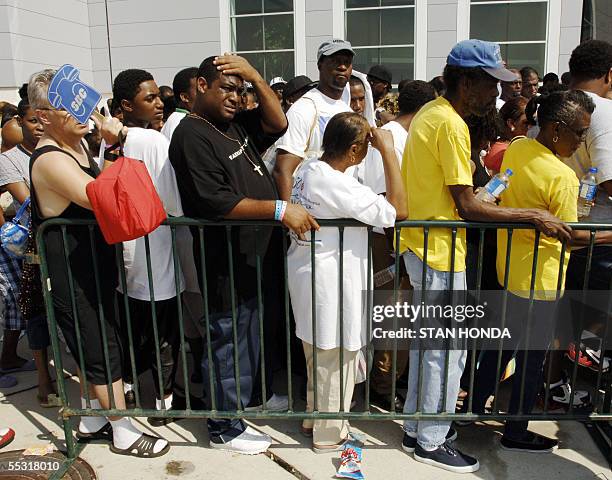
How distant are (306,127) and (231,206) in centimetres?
102

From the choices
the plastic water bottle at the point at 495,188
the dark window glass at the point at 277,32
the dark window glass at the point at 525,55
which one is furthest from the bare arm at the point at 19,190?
the dark window glass at the point at 525,55

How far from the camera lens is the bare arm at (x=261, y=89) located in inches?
115

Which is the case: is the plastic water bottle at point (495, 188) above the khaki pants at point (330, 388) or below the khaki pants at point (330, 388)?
above

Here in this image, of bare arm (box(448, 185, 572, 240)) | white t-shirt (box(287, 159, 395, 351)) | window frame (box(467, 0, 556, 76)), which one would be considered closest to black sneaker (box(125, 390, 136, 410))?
white t-shirt (box(287, 159, 395, 351))

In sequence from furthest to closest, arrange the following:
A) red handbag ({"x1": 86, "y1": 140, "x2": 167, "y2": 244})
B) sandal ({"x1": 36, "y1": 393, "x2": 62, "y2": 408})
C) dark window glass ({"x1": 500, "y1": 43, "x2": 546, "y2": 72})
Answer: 1. dark window glass ({"x1": 500, "y1": 43, "x2": 546, "y2": 72})
2. sandal ({"x1": 36, "y1": 393, "x2": 62, "y2": 408})
3. red handbag ({"x1": 86, "y1": 140, "x2": 167, "y2": 244})

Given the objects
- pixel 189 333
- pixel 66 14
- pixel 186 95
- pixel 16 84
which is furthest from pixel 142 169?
pixel 66 14

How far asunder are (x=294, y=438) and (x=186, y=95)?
9.19ft

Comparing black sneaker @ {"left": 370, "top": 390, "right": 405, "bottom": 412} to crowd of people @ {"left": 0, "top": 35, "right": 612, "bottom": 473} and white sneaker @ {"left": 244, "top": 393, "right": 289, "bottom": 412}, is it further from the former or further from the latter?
white sneaker @ {"left": 244, "top": 393, "right": 289, "bottom": 412}

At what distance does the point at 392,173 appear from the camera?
9.34 ft

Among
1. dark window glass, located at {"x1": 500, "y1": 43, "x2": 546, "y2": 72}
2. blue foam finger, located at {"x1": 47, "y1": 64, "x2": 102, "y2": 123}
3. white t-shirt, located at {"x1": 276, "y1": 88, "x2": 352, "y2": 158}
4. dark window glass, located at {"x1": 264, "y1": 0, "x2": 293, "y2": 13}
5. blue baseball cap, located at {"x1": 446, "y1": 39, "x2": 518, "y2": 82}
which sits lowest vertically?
white t-shirt, located at {"x1": 276, "y1": 88, "x2": 352, "y2": 158}

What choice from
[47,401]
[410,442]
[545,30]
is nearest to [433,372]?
[410,442]

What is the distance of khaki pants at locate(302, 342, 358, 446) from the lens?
3152 millimetres

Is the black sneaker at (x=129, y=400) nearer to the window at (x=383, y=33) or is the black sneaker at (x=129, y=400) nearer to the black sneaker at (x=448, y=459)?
the black sneaker at (x=448, y=459)

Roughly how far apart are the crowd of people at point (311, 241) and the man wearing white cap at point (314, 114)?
18 mm
